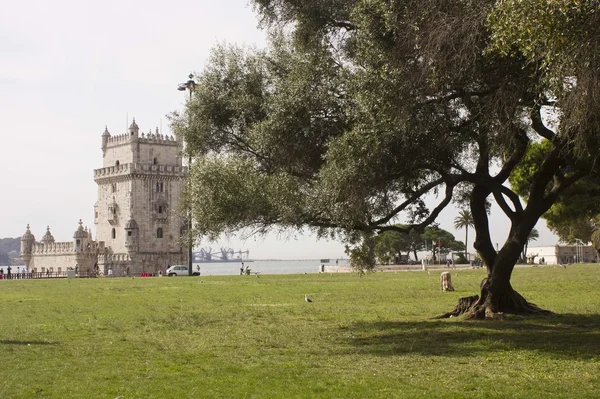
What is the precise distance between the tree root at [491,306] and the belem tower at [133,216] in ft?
285

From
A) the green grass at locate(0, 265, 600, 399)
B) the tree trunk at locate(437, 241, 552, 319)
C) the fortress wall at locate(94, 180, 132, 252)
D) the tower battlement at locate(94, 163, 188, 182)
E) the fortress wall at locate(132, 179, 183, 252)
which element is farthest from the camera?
the fortress wall at locate(94, 180, 132, 252)

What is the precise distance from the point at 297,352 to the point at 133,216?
318 feet

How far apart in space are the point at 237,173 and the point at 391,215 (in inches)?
177

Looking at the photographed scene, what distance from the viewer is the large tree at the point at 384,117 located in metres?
17.1

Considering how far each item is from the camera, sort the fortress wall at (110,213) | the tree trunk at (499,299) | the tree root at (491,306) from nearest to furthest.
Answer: the tree trunk at (499,299) < the tree root at (491,306) < the fortress wall at (110,213)

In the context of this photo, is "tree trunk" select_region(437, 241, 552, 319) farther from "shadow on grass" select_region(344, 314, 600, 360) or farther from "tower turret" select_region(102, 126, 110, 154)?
"tower turret" select_region(102, 126, 110, 154)

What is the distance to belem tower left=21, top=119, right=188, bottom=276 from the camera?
111500 millimetres

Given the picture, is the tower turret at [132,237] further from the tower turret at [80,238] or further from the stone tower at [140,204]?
the tower turret at [80,238]

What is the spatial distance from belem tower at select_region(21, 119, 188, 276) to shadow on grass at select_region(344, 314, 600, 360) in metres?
88.8

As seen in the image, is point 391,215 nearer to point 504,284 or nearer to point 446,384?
point 504,284

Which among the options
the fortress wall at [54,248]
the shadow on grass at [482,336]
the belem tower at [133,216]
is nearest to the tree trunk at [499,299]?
the shadow on grass at [482,336]

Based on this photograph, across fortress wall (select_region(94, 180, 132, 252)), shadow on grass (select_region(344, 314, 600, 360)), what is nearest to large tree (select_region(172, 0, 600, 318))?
shadow on grass (select_region(344, 314, 600, 360))

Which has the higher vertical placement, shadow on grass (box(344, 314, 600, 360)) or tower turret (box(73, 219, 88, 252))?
tower turret (box(73, 219, 88, 252))

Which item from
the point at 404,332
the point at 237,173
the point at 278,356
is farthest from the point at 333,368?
the point at 237,173
